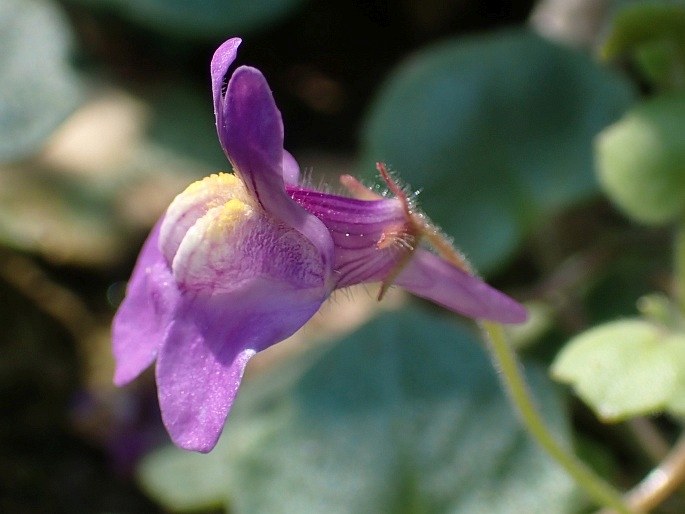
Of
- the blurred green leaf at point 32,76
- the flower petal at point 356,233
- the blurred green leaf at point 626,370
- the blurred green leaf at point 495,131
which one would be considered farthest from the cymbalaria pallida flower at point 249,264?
the blurred green leaf at point 32,76

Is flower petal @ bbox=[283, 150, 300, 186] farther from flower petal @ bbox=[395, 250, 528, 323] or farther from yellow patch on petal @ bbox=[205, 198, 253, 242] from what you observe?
flower petal @ bbox=[395, 250, 528, 323]

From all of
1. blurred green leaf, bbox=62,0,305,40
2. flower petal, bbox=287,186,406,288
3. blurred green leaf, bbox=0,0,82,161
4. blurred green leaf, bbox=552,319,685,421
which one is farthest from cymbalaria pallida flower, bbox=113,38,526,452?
blurred green leaf, bbox=62,0,305,40

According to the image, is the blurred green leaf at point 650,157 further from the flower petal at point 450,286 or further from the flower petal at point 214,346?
the flower petal at point 214,346

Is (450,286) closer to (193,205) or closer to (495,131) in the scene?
(193,205)

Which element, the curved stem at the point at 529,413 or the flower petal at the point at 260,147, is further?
the curved stem at the point at 529,413

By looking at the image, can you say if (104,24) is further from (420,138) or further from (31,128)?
(420,138)

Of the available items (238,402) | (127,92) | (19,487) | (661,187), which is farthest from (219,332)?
(127,92)
